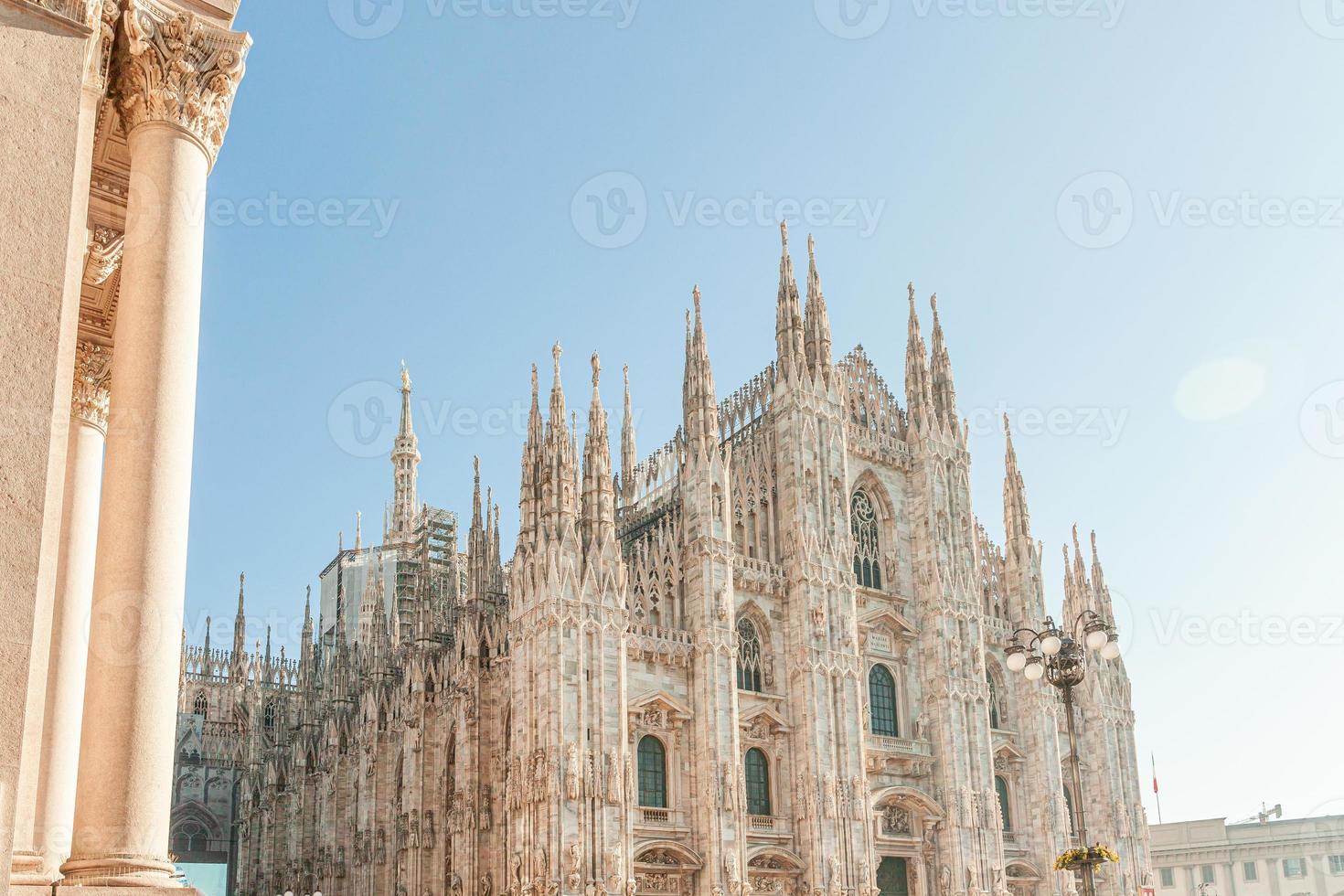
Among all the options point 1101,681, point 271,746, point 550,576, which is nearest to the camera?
point 550,576

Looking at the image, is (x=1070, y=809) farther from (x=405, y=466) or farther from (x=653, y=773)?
(x=405, y=466)

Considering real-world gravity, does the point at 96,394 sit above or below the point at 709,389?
below

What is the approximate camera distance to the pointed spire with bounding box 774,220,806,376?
42.7 meters

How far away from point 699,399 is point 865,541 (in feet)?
29.4

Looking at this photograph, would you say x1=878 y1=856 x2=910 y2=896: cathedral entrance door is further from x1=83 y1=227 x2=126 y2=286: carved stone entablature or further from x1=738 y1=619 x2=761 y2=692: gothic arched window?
x1=83 y1=227 x2=126 y2=286: carved stone entablature

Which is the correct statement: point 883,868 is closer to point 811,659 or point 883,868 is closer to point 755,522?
point 811,659

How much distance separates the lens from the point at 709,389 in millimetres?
40625

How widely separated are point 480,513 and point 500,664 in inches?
244

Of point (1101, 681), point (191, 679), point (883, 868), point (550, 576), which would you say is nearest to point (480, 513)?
point (550, 576)

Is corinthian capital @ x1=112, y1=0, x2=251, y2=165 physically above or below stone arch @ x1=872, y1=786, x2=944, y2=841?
above

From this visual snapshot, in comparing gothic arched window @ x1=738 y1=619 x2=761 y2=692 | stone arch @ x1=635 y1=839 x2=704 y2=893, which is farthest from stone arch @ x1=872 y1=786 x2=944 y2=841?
stone arch @ x1=635 y1=839 x2=704 y2=893

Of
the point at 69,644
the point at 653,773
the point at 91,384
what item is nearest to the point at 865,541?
the point at 653,773

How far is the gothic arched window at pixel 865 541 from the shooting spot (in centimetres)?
4416

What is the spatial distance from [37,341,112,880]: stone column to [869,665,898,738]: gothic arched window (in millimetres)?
31700
